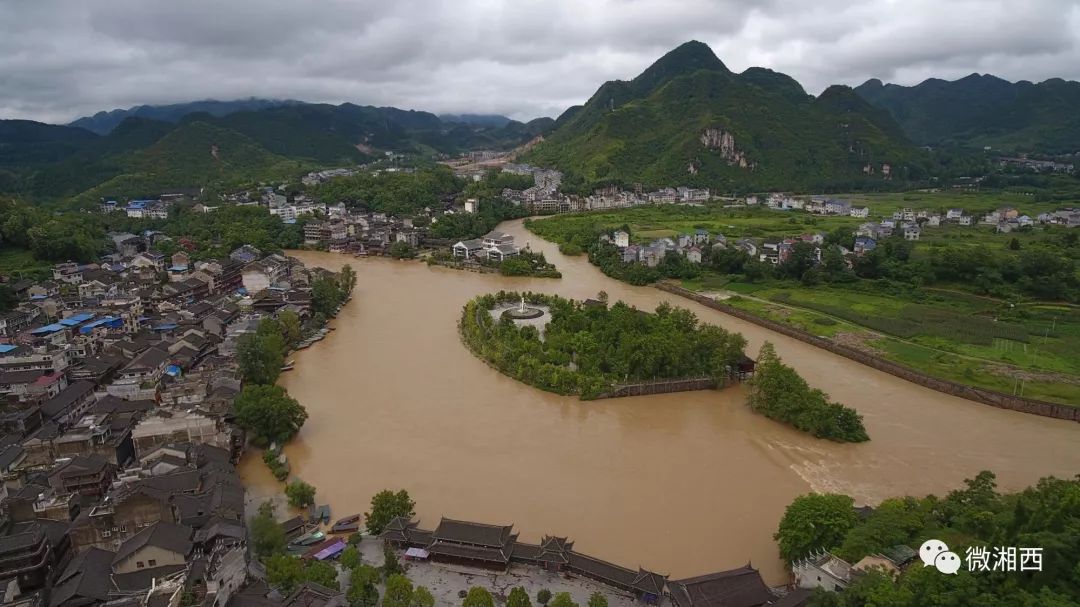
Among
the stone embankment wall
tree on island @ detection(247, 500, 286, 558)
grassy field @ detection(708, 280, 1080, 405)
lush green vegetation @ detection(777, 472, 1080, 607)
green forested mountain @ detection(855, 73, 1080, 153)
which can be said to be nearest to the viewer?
lush green vegetation @ detection(777, 472, 1080, 607)

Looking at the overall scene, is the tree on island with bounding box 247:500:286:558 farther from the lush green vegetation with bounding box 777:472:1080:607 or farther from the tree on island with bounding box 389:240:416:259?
the tree on island with bounding box 389:240:416:259

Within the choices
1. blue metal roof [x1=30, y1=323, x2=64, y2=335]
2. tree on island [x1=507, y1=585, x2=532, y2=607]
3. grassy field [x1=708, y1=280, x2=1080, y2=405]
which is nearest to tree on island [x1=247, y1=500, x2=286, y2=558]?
tree on island [x1=507, y1=585, x2=532, y2=607]

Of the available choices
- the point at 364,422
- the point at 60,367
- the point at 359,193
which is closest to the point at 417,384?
the point at 364,422

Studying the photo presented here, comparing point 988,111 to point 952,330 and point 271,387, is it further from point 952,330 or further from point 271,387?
point 271,387

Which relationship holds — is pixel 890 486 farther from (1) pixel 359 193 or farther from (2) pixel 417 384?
(1) pixel 359 193

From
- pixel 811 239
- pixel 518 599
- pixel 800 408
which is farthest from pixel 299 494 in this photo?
pixel 811 239
